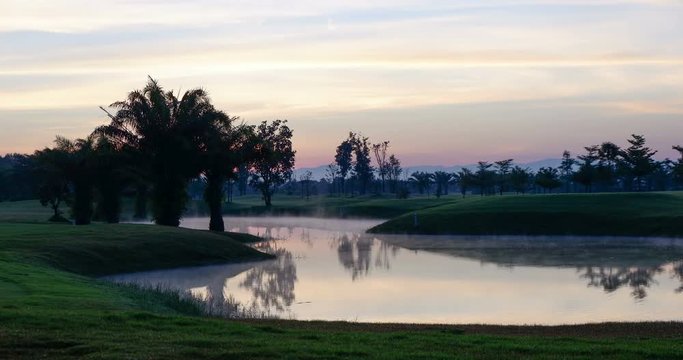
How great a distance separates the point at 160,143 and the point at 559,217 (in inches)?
1295

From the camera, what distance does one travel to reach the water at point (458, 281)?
27.8 metres

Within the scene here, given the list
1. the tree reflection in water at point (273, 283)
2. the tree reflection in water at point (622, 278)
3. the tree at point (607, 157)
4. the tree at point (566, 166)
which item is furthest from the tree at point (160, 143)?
the tree at point (566, 166)

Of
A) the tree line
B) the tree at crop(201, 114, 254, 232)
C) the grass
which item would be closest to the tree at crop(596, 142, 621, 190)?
the tree line

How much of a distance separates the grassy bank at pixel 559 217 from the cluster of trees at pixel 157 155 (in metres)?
17.5

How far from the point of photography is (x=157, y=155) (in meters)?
63.3

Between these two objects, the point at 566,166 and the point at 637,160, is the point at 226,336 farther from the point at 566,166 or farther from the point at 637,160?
the point at 566,166

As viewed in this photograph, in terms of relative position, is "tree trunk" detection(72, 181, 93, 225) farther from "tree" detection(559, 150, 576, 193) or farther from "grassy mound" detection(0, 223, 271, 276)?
"tree" detection(559, 150, 576, 193)

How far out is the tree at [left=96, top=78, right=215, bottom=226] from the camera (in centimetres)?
6312

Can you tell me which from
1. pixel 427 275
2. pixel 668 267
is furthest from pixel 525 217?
pixel 427 275

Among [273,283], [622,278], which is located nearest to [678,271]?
[622,278]

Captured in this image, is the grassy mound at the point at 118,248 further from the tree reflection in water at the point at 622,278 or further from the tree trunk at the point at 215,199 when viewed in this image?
the tree reflection in water at the point at 622,278

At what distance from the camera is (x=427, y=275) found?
39.3m

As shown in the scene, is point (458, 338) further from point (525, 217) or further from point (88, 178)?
point (525, 217)

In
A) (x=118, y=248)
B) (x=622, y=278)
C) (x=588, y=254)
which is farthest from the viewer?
(x=588, y=254)
